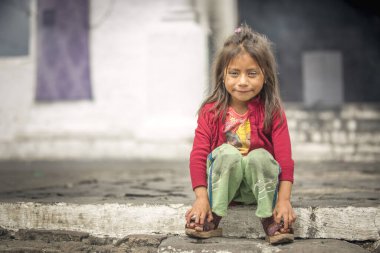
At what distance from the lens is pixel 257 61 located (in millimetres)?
2244

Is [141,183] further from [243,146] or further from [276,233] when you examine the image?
[276,233]

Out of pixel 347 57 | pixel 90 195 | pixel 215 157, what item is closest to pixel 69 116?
pixel 90 195

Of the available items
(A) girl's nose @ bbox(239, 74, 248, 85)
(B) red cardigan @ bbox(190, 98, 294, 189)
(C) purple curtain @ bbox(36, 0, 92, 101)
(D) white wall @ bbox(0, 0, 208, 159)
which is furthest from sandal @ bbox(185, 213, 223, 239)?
(C) purple curtain @ bbox(36, 0, 92, 101)

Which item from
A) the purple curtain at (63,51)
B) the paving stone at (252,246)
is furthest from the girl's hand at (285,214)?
the purple curtain at (63,51)

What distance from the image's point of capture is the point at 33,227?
2.58 m

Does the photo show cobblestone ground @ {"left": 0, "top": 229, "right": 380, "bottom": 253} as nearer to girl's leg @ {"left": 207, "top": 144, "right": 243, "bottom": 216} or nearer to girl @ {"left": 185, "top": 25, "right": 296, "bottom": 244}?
girl @ {"left": 185, "top": 25, "right": 296, "bottom": 244}

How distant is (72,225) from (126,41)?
3.80 m

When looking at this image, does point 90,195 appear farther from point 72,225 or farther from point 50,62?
point 50,62

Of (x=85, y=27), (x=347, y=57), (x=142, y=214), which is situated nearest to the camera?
(x=142, y=214)

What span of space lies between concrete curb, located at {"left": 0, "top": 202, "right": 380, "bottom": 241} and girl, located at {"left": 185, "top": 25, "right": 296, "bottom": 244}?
121 millimetres

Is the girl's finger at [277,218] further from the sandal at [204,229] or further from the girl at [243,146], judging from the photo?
the sandal at [204,229]

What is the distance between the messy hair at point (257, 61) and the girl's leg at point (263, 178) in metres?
0.20

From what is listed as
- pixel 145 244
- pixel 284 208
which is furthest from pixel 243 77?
pixel 145 244

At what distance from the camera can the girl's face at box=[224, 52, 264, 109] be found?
224cm
